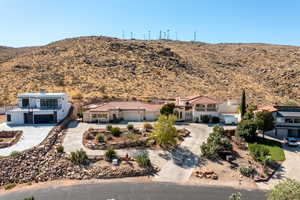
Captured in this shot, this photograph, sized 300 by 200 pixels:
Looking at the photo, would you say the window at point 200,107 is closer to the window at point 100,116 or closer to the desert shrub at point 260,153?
the desert shrub at point 260,153

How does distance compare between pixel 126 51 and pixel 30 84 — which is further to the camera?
pixel 126 51

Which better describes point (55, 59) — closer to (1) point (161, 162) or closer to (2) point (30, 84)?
(2) point (30, 84)

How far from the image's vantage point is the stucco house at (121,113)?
1491 inches

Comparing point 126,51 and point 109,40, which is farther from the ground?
point 109,40

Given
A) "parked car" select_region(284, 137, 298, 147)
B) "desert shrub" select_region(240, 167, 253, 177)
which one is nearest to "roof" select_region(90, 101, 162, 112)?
"desert shrub" select_region(240, 167, 253, 177)

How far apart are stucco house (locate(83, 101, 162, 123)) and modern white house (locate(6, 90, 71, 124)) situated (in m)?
4.54

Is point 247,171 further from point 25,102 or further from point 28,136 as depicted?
point 25,102

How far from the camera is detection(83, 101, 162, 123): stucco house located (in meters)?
37.9

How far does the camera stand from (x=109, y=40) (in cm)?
9831

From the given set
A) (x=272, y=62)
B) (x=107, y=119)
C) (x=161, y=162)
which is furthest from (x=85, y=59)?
(x=272, y=62)

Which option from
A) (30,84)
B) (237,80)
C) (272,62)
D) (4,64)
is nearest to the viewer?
(30,84)

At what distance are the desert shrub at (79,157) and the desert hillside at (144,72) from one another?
2560 cm

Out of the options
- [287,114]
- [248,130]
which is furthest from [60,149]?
[287,114]

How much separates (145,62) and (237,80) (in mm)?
34840
